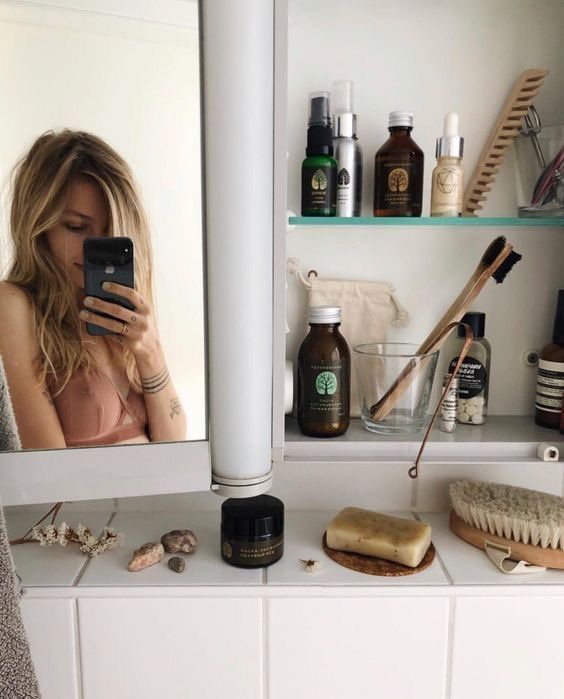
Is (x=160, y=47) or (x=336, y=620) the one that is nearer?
(x=160, y=47)

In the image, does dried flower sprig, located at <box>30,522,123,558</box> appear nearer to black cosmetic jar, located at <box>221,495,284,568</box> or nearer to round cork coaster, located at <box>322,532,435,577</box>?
black cosmetic jar, located at <box>221,495,284,568</box>

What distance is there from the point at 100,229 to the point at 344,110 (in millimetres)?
347

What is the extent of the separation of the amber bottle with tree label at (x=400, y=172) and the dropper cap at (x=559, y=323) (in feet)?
0.68

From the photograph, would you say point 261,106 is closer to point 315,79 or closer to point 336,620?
point 315,79

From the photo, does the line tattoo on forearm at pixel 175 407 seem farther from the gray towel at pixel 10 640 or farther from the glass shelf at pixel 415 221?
the glass shelf at pixel 415 221

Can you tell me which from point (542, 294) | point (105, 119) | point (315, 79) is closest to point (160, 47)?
point (105, 119)

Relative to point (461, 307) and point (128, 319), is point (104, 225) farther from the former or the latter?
point (461, 307)

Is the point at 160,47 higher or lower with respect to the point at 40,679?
higher

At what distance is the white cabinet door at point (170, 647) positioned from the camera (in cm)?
70

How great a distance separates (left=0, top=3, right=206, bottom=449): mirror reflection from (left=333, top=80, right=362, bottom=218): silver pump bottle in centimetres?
23

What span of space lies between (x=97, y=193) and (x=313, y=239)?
1.11 feet

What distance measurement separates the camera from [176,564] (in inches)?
28.3

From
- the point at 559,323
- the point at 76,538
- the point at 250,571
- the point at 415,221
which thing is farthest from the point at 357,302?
the point at 76,538

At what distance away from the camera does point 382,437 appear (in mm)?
727
